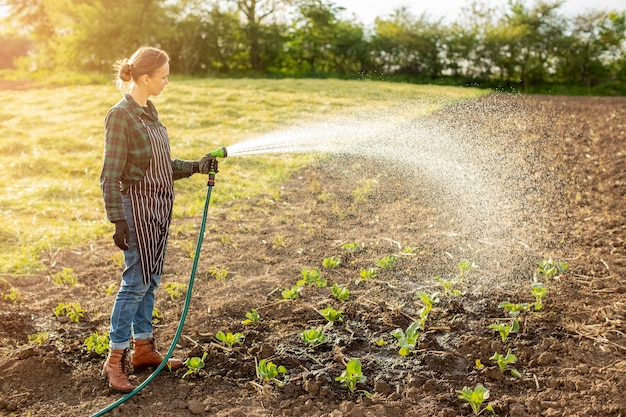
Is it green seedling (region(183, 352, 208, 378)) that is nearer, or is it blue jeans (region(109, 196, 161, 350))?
blue jeans (region(109, 196, 161, 350))

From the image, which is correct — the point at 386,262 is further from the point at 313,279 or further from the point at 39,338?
the point at 39,338

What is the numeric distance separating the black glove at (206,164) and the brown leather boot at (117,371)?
3.66 feet

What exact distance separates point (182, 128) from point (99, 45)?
1322 cm

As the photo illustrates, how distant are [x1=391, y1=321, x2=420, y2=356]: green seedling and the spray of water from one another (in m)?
1.52

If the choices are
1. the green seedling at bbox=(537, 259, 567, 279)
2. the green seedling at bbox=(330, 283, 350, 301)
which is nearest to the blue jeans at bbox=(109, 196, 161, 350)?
the green seedling at bbox=(330, 283, 350, 301)

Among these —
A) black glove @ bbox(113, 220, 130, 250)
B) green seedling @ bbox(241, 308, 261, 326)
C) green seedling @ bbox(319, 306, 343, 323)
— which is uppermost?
black glove @ bbox(113, 220, 130, 250)

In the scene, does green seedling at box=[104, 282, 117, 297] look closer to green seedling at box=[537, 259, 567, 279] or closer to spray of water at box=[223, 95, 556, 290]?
spray of water at box=[223, 95, 556, 290]

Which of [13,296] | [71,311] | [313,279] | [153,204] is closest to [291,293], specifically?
[313,279]

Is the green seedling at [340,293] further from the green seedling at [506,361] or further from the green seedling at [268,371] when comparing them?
the green seedling at [506,361]

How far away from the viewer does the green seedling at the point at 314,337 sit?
392cm

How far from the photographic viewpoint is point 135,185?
3.40 meters

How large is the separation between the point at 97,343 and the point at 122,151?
1447mm

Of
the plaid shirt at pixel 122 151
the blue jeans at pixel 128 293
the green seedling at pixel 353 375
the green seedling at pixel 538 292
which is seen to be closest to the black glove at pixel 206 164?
the plaid shirt at pixel 122 151

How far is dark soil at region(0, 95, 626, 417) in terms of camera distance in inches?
136
